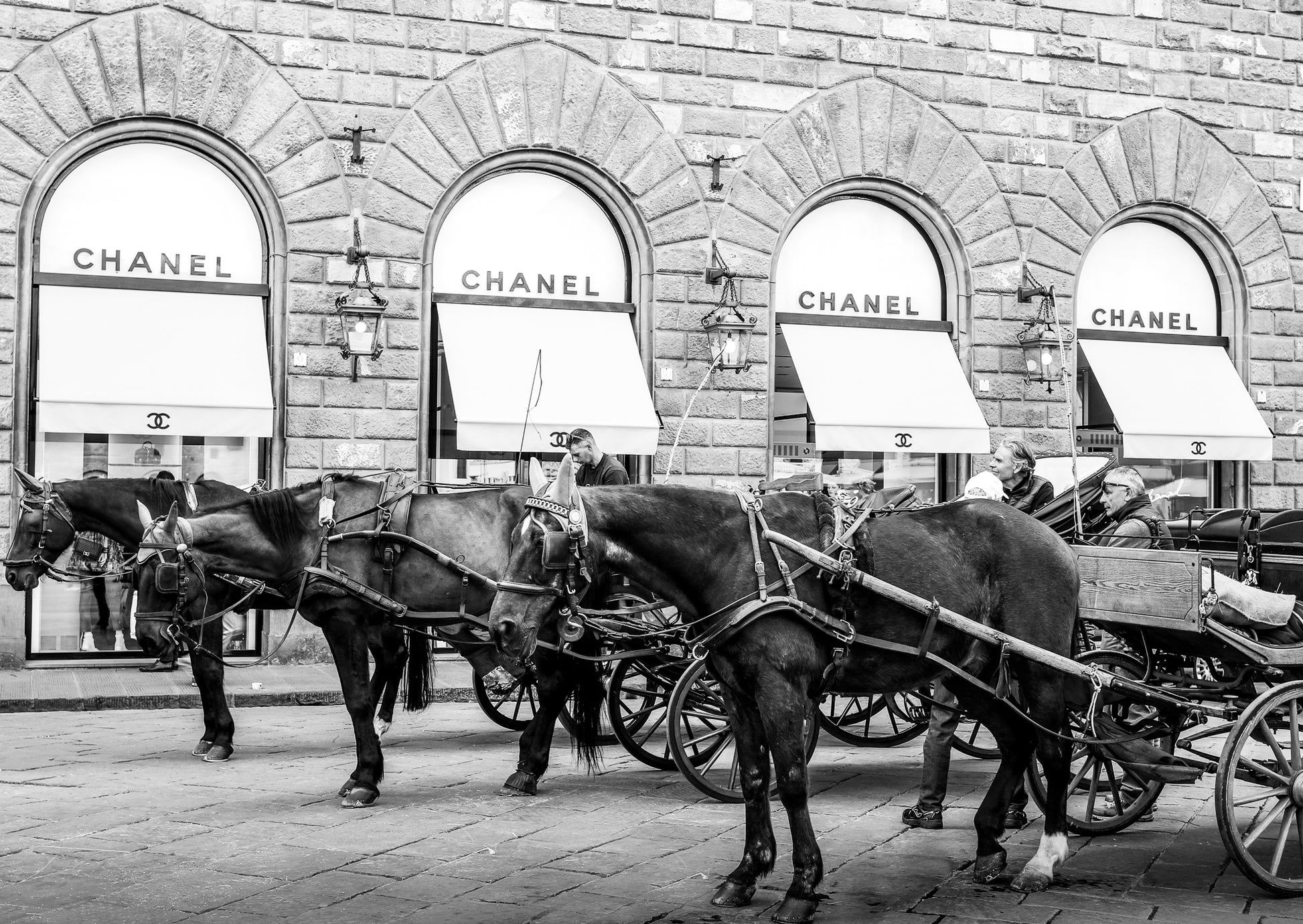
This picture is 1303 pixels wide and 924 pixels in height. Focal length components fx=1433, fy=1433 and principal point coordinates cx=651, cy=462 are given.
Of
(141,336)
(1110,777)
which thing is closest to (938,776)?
(1110,777)

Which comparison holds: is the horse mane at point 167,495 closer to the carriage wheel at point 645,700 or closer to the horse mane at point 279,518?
the horse mane at point 279,518

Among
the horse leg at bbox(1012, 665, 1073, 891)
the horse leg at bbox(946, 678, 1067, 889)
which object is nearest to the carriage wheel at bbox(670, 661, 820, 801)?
the horse leg at bbox(946, 678, 1067, 889)

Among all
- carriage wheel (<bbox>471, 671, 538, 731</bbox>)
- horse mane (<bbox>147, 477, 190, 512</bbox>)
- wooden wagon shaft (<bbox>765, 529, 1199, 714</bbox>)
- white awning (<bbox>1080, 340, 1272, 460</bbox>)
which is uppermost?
white awning (<bbox>1080, 340, 1272, 460</bbox>)

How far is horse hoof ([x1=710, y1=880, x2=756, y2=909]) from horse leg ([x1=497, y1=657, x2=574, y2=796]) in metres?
2.22

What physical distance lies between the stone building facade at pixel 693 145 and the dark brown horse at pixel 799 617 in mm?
7508

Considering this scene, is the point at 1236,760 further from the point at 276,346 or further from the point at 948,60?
the point at 948,60

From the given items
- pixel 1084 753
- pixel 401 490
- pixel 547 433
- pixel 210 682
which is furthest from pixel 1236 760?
pixel 547 433

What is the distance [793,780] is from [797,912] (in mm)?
458

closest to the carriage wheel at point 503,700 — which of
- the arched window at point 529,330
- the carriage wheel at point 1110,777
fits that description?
the arched window at point 529,330

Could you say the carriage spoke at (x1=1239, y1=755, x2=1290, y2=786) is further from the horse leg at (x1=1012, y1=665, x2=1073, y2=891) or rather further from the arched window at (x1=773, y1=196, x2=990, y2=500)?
the arched window at (x1=773, y1=196, x2=990, y2=500)

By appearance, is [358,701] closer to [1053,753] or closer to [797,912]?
[797,912]

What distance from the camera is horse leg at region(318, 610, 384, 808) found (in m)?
7.06

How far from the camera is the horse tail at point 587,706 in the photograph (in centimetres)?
737

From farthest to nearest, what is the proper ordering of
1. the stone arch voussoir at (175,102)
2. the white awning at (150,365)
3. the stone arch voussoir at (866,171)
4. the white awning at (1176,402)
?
the white awning at (1176,402) → the stone arch voussoir at (866,171) → the stone arch voussoir at (175,102) → the white awning at (150,365)
